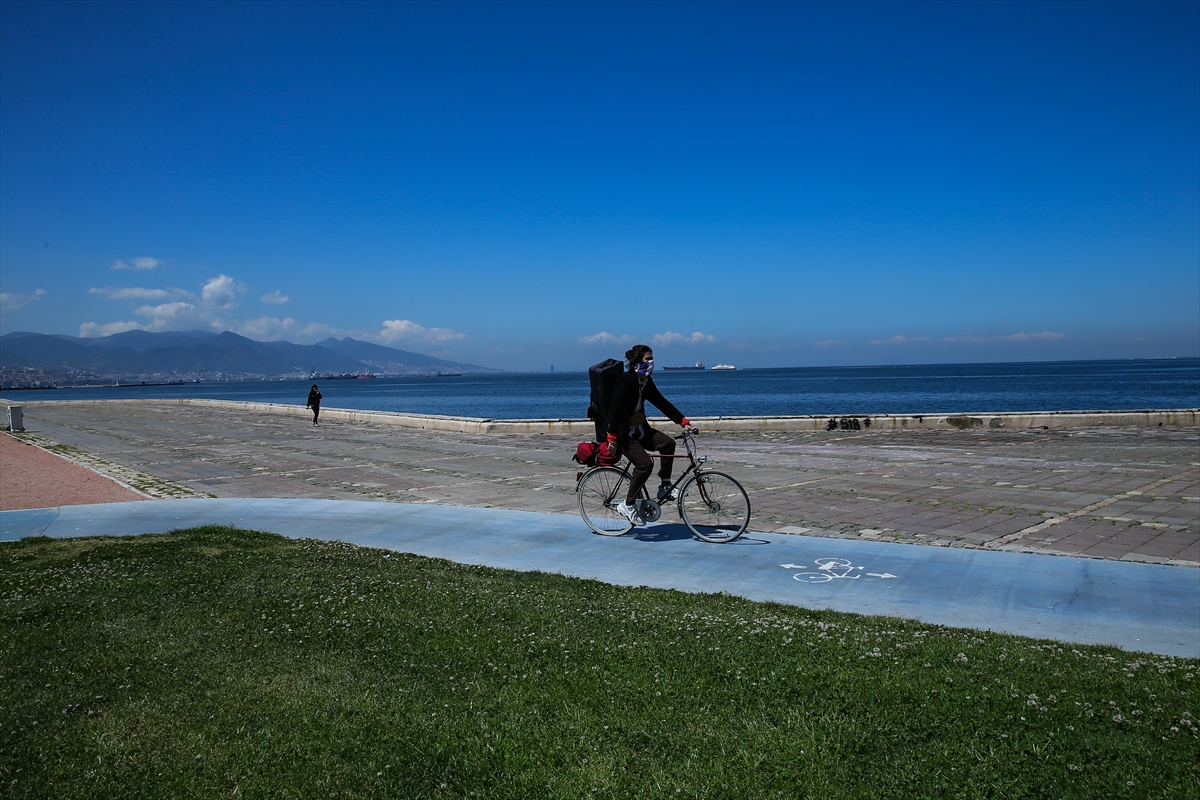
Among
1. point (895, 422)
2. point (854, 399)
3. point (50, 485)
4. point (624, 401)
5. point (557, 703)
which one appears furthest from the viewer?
point (854, 399)

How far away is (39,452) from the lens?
62.5 ft

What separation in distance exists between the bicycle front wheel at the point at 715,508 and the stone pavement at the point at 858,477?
2.39 ft

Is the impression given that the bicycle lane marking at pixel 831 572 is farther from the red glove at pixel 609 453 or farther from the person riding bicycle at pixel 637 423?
the red glove at pixel 609 453

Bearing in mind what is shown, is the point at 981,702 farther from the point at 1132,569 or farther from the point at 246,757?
the point at 1132,569

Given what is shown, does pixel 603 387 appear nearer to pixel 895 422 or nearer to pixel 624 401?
pixel 624 401

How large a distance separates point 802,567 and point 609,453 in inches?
84.3

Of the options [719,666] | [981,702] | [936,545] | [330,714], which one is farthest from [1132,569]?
[330,714]

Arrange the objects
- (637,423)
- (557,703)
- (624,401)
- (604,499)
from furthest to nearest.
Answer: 1. (604,499)
2. (637,423)
3. (624,401)
4. (557,703)

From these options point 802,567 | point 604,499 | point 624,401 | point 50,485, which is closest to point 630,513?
point 604,499

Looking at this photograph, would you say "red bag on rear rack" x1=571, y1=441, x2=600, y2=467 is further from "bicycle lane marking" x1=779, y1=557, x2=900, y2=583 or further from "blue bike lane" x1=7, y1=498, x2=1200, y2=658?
"bicycle lane marking" x1=779, y1=557, x2=900, y2=583

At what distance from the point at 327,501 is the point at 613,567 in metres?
5.42

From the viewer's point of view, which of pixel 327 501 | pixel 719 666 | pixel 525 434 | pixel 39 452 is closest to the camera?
pixel 719 666

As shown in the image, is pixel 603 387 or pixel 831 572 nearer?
pixel 831 572

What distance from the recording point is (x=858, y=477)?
11930 mm
